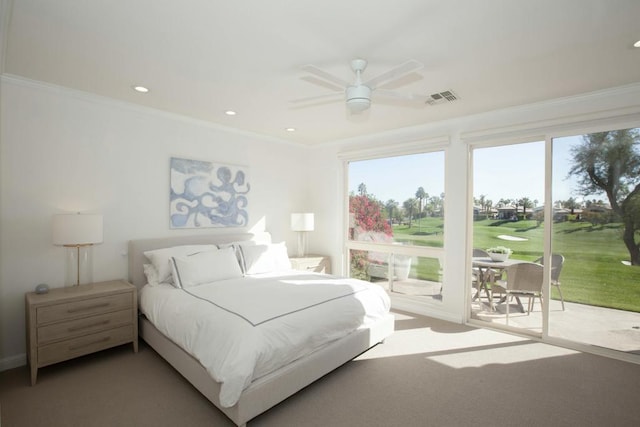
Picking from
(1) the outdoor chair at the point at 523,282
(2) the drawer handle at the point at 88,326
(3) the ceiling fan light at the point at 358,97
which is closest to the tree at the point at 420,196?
(1) the outdoor chair at the point at 523,282

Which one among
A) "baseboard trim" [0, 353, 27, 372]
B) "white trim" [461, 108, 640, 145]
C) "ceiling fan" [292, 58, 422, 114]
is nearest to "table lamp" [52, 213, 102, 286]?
"baseboard trim" [0, 353, 27, 372]

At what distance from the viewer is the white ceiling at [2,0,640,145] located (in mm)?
1802

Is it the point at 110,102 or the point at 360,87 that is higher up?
the point at 110,102

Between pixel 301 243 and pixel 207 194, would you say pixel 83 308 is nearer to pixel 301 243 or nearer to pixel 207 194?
pixel 207 194

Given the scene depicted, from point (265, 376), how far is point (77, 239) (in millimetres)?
2119

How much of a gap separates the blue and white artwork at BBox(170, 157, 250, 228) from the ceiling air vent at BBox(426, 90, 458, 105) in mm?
2691

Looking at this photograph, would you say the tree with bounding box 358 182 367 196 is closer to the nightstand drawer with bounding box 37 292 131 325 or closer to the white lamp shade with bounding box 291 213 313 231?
the white lamp shade with bounding box 291 213 313 231

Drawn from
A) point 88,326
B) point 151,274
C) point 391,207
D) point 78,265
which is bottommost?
point 88,326

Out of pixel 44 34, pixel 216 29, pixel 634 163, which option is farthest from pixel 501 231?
pixel 44 34

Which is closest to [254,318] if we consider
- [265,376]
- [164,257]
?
[265,376]

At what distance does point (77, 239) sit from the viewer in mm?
2756

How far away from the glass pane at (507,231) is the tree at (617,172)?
1.29 feet

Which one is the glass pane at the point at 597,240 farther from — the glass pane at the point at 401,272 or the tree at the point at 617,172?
the glass pane at the point at 401,272

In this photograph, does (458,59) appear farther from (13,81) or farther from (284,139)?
(13,81)
